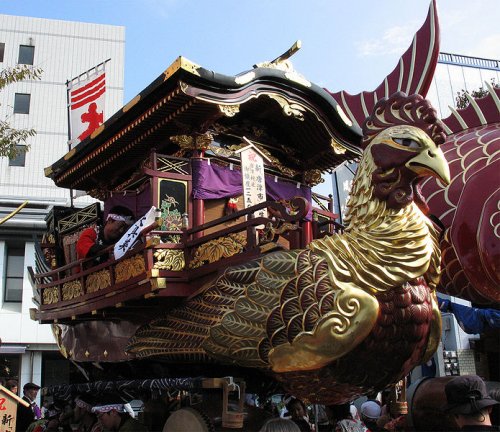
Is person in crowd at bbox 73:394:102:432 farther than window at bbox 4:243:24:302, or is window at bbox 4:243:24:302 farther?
window at bbox 4:243:24:302

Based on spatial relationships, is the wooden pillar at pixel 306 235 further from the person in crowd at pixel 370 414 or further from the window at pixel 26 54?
the window at pixel 26 54

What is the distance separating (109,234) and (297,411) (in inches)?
145

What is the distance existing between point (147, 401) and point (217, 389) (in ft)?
6.36

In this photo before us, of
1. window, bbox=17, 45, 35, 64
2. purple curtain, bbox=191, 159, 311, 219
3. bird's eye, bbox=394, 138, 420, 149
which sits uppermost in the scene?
window, bbox=17, 45, 35, 64

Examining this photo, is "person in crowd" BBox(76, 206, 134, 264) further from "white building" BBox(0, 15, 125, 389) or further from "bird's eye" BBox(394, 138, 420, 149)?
"white building" BBox(0, 15, 125, 389)

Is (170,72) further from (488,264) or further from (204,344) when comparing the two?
(488,264)

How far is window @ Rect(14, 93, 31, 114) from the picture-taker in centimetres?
2184

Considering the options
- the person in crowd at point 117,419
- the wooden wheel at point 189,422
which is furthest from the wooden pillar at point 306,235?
the person in crowd at point 117,419

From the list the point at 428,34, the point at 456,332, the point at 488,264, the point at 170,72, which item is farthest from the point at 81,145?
the point at 456,332

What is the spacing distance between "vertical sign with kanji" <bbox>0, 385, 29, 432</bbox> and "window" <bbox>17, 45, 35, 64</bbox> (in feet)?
65.3

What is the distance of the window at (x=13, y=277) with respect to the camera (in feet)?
60.4

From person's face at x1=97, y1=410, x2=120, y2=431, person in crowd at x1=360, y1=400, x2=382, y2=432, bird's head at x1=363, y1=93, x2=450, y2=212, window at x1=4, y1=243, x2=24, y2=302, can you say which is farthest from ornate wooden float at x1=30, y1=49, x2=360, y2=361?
window at x1=4, y1=243, x2=24, y2=302

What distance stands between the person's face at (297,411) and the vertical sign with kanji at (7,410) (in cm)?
434

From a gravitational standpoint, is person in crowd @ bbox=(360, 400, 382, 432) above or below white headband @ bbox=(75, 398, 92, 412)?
below
